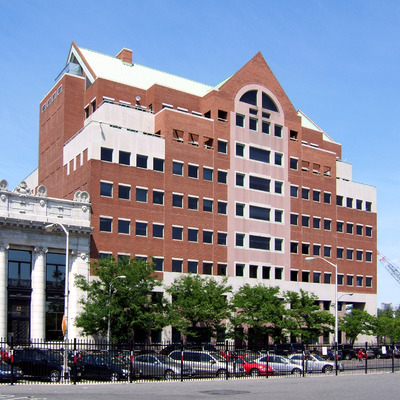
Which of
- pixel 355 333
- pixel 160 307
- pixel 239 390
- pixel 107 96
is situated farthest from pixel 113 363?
pixel 355 333

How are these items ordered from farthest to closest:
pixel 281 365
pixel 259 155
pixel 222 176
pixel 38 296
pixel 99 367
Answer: pixel 259 155, pixel 222 176, pixel 38 296, pixel 281 365, pixel 99 367

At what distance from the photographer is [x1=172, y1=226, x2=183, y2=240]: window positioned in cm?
6744

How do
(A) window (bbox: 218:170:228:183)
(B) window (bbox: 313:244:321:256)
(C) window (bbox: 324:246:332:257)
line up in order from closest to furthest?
1. (A) window (bbox: 218:170:228:183)
2. (B) window (bbox: 313:244:321:256)
3. (C) window (bbox: 324:246:332:257)

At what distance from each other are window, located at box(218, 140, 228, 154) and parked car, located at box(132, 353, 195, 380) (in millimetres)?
→ 38156

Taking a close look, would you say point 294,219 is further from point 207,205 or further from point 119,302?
point 119,302

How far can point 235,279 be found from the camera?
7138 cm

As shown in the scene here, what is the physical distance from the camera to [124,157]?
214 ft

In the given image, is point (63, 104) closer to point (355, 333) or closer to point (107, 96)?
point (107, 96)

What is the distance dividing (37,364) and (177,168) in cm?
3800

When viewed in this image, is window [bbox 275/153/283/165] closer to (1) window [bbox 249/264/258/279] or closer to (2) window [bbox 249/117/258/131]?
(2) window [bbox 249/117/258/131]

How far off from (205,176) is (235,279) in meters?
11.6

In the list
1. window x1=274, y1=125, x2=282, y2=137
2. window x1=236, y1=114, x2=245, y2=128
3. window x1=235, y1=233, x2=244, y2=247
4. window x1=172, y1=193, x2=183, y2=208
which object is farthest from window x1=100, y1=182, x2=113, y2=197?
window x1=274, y1=125, x2=282, y2=137

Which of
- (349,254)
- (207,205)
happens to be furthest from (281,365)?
(349,254)

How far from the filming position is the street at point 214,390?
26219mm
